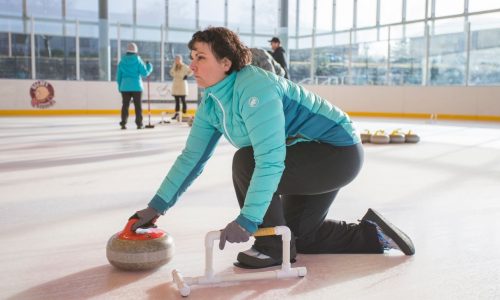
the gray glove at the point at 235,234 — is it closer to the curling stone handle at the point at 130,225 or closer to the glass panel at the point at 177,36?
the curling stone handle at the point at 130,225

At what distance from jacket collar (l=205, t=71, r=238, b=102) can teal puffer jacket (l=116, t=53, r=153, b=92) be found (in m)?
7.60

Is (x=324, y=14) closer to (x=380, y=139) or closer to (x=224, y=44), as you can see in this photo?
(x=380, y=139)

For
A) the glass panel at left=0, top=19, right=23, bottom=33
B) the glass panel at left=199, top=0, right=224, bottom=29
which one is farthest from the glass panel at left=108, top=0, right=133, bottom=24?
the glass panel at left=0, top=19, right=23, bottom=33

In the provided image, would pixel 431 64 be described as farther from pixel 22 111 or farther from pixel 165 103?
pixel 22 111

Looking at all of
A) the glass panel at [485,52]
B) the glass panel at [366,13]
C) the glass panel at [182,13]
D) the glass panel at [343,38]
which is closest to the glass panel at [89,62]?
the glass panel at [182,13]

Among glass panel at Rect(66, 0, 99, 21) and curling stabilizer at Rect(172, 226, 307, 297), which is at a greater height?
glass panel at Rect(66, 0, 99, 21)

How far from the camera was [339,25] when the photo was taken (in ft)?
60.0

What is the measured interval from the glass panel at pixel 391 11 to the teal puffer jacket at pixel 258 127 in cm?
1534

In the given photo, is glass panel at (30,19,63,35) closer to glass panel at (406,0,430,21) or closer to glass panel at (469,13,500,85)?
glass panel at (406,0,430,21)

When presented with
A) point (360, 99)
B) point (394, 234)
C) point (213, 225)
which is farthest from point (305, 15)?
point (394, 234)

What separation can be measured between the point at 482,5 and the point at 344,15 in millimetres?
4974

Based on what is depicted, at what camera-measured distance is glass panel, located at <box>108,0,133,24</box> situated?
17906 millimetres

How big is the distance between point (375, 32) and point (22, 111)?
33.0 ft

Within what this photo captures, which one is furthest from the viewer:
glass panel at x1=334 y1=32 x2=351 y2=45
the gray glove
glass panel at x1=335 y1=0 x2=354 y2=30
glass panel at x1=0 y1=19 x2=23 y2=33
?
glass panel at x1=335 y1=0 x2=354 y2=30
